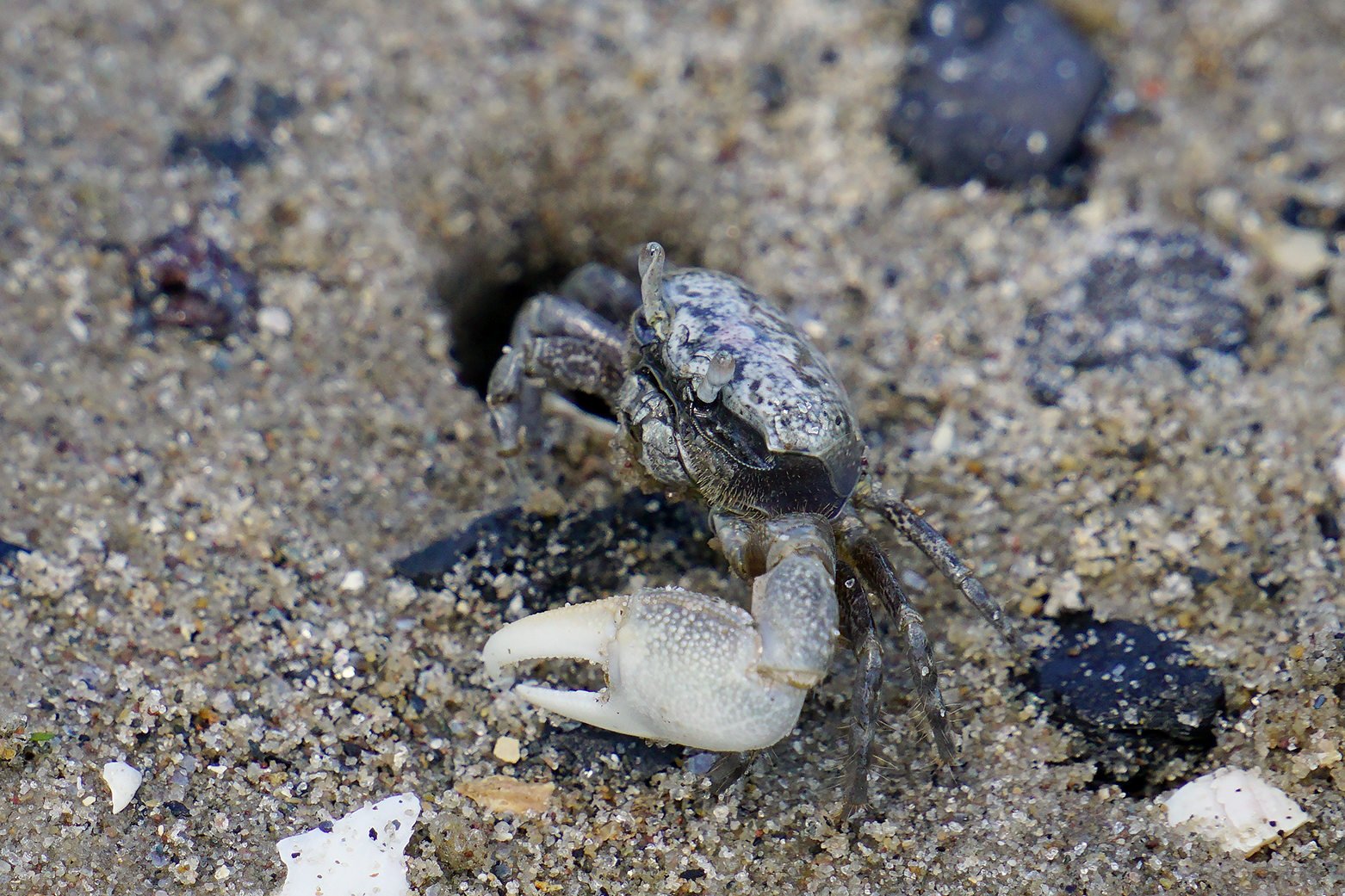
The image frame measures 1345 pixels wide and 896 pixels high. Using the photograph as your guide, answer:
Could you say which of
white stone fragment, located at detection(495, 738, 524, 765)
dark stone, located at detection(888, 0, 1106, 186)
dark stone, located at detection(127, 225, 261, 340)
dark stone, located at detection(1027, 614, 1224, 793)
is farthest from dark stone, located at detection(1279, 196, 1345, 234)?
dark stone, located at detection(127, 225, 261, 340)

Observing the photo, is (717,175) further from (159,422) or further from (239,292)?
(159,422)

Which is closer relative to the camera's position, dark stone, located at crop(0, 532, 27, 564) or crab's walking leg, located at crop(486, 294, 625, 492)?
dark stone, located at crop(0, 532, 27, 564)

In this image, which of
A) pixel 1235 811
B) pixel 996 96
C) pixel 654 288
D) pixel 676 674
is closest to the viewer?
pixel 676 674

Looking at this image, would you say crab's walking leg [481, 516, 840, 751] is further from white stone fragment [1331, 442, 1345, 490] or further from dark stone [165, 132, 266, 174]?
dark stone [165, 132, 266, 174]

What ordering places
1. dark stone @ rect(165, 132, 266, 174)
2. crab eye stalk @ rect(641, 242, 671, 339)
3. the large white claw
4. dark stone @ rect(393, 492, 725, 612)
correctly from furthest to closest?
dark stone @ rect(165, 132, 266, 174)
dark stone @ rect(393, 492, 725, 612)
crab eye stalk @ rect(641, 242, 671, 339)
the large white claw

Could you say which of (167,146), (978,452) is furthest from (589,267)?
(167,146)

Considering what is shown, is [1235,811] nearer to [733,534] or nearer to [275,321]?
[733,534]

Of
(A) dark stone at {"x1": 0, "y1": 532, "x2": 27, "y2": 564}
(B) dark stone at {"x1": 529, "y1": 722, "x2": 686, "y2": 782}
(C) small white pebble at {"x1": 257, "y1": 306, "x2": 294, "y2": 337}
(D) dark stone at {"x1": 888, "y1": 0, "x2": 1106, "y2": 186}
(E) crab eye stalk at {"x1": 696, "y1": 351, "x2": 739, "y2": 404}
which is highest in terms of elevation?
(D) dark stone at {"x1": 888, "y1": 0, "x2": 1106, "y2": 186}

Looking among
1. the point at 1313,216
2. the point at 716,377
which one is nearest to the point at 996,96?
the point at 1313,216
